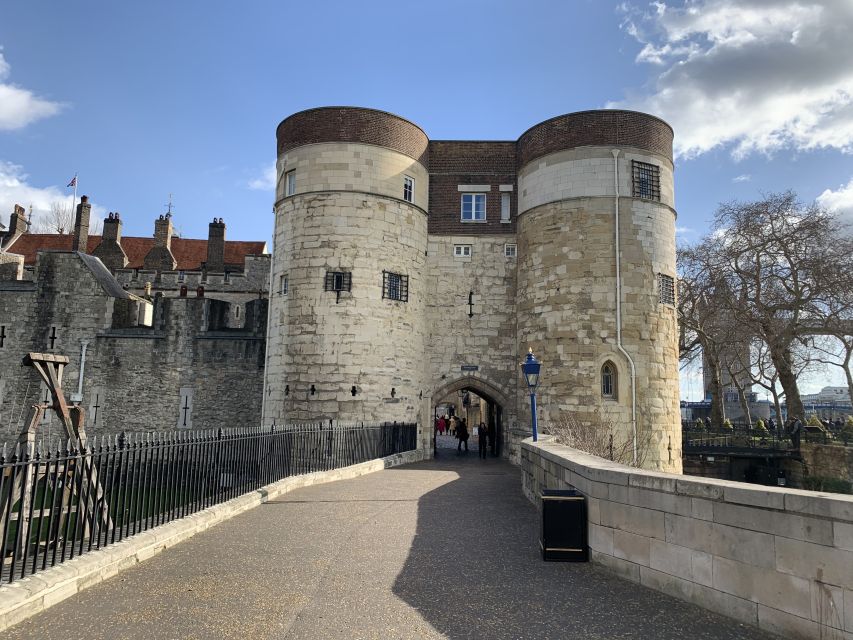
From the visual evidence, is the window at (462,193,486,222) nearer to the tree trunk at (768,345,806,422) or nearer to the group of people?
the group of people

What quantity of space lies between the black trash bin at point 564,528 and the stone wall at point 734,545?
134mm

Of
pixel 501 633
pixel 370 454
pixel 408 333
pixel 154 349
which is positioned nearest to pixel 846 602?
pixel 501 633

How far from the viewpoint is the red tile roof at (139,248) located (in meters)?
45.3

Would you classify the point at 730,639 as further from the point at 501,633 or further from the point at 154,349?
the point at 154,349

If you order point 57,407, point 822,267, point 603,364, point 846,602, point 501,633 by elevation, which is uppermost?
point 822,267

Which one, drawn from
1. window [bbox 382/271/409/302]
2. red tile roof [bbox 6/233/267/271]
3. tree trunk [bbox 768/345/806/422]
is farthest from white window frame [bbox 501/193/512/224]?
red tile roof [bbox 6/233/267/271]

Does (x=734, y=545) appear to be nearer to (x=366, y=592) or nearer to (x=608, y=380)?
(x=366, y=592)

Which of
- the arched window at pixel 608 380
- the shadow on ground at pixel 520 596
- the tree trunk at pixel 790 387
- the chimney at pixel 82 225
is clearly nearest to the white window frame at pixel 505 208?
the arched window at pixel 608 380

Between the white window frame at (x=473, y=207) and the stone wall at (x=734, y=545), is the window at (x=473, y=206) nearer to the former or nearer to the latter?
the white window frame at (x=473, y=207)

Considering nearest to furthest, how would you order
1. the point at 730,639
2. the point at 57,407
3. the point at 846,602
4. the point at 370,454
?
the point at 846,602 → the point at 730,639 → the point at 57,407 → the point at 370,454

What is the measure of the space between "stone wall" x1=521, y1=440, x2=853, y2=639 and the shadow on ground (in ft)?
0.69

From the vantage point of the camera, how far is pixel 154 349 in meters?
25.2

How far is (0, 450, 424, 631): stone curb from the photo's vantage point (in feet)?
16.7

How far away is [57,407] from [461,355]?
54.6 feet
